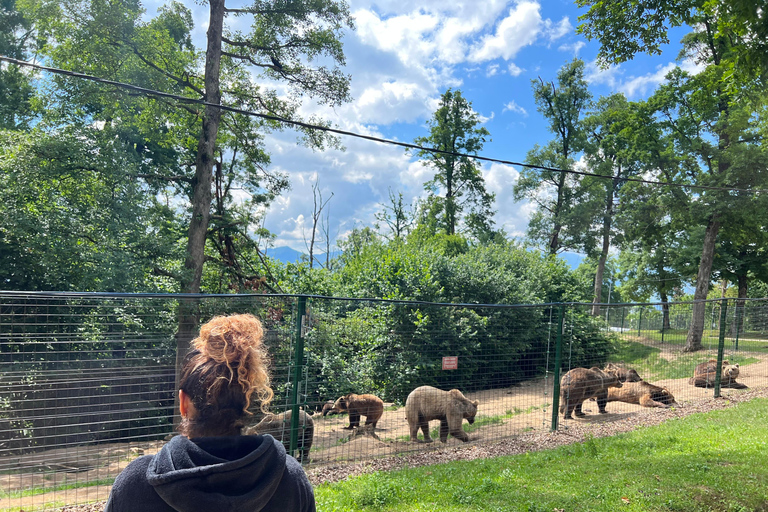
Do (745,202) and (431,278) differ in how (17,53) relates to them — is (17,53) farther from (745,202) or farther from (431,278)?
(745,202)

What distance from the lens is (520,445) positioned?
6809mm

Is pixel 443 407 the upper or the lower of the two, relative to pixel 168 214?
lower

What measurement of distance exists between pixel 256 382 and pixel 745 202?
21749mm

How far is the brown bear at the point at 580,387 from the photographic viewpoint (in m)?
8.48

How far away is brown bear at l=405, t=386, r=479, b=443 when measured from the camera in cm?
695

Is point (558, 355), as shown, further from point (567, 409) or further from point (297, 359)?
point (297, 359)

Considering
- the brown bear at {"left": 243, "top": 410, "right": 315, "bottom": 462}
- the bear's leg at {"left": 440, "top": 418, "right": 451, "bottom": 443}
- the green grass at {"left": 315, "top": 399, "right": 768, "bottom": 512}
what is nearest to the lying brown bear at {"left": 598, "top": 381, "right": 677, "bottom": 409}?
the green grass at {"left": 315, "top": 399, "right": 768, "bottom": 512}

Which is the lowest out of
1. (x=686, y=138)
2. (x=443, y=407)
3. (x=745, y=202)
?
(x=443, y=407)

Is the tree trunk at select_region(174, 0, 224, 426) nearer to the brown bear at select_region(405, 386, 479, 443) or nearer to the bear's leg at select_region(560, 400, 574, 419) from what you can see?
the brown bear at select_region(405, 386, 479, 443)

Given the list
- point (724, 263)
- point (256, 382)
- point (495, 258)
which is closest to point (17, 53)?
point (495, 258)

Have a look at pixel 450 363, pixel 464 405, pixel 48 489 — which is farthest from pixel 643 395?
pixel 48 489

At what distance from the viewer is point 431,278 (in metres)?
13.0

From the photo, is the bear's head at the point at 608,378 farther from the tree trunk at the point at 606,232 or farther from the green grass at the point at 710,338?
the tree trunk at the point at 606,232

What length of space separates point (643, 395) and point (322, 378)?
7009mm
